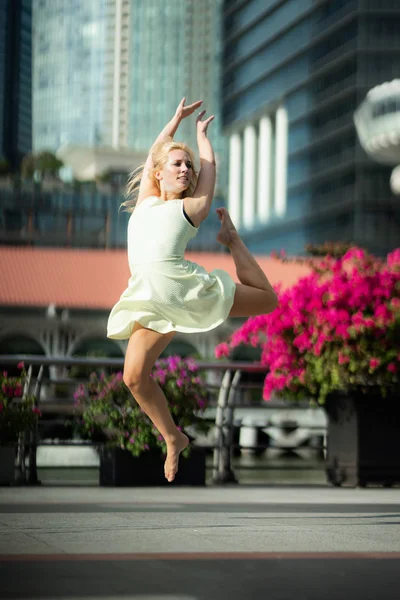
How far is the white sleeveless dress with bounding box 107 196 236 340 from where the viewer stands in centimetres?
469

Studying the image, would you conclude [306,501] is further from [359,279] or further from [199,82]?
[199,82]

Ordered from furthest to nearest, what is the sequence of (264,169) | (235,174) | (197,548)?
(235,174) < (264,169) < (197,548)

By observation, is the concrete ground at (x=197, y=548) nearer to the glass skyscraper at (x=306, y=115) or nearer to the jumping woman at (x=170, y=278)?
the jumping woman at (x=170, y=278)

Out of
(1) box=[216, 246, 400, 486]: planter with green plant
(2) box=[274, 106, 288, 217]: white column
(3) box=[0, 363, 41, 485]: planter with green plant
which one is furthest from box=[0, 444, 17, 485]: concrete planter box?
(2) box=[274, 106, 288, 217]: white column

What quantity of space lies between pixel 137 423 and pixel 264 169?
101 meters

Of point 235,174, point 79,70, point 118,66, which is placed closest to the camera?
point 235,174

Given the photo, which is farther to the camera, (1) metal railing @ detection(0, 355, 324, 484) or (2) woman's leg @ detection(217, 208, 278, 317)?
(1) metal railing @ detection(0, 355, 324, 484)

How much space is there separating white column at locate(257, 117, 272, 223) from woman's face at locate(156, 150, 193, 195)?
97581 millimetres

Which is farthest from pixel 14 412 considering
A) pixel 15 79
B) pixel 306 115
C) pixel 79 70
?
pixel 79 70

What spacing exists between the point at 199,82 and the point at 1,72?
95.3ft

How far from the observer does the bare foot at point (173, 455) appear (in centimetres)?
505

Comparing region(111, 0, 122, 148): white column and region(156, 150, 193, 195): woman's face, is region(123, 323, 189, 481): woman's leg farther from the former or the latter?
region(111, 0, 122, 148): white column

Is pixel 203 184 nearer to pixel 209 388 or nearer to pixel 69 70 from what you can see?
pixel 209 388

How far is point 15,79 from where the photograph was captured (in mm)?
170625
